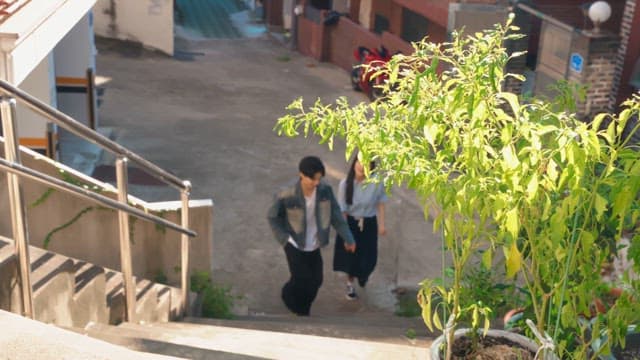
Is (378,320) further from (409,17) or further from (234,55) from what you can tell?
(234,55)

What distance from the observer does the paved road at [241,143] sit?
969 centimetres

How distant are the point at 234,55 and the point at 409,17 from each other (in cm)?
568

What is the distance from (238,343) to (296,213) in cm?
196

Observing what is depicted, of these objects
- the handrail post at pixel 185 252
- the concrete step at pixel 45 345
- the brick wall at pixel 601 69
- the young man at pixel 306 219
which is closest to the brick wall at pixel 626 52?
the brick wall at pixel 601 69

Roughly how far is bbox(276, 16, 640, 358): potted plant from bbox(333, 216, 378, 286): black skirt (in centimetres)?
425

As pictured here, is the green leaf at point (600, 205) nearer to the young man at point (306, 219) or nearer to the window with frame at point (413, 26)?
the young man at point (306, 219)

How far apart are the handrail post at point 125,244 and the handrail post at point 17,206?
82cm

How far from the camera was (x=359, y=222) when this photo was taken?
28.5ft


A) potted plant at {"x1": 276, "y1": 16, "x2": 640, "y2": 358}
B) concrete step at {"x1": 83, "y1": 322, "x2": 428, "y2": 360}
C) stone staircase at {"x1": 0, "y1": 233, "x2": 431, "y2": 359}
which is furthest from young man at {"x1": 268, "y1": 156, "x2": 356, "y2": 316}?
potted plant at {"x1": 276, "y1": 16, "x2": 640, "y2": 358}

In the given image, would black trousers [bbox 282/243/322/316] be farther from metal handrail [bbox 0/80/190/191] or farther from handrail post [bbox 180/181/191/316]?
metal handrail [bbox 0/80/190/191]

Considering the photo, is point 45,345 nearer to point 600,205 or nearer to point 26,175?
point 26,175

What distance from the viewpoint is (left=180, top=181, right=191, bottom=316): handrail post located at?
21.5ft

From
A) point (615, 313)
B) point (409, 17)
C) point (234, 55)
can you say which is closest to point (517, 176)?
point (615, 313)

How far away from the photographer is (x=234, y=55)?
22.3m
